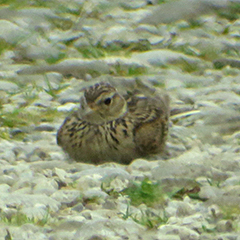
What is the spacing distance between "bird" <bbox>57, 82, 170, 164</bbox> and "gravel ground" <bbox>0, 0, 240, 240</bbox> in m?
0.14

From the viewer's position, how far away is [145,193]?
4707mm

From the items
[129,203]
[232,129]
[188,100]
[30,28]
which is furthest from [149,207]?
[30,28]

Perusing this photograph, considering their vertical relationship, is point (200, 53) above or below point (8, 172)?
below

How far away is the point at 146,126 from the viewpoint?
6.09 m

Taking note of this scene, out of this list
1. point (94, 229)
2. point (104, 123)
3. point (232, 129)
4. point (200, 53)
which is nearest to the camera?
point (94, 229)

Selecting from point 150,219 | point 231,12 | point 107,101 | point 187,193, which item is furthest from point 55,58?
point 150,219

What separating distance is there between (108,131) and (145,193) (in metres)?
1.28

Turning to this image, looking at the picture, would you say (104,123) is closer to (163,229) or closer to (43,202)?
(43,202)

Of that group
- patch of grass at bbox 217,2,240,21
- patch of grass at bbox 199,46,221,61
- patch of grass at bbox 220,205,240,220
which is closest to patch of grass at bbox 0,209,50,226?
patch of grass at bbox 220,205,240,220

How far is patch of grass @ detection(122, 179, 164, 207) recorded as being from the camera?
4.67 meters

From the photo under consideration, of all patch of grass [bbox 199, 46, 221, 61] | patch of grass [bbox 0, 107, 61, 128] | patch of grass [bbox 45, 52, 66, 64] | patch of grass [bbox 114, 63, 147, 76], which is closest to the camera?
patch of grass [bbox 0, 107, 61, 128]

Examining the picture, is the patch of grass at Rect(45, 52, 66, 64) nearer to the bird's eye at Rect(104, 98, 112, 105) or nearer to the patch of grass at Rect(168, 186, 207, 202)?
the bird's eye at Rect(104, 98, 112, 105)

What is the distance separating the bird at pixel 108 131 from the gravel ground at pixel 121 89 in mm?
143

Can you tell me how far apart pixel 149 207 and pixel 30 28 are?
570 centimetres
